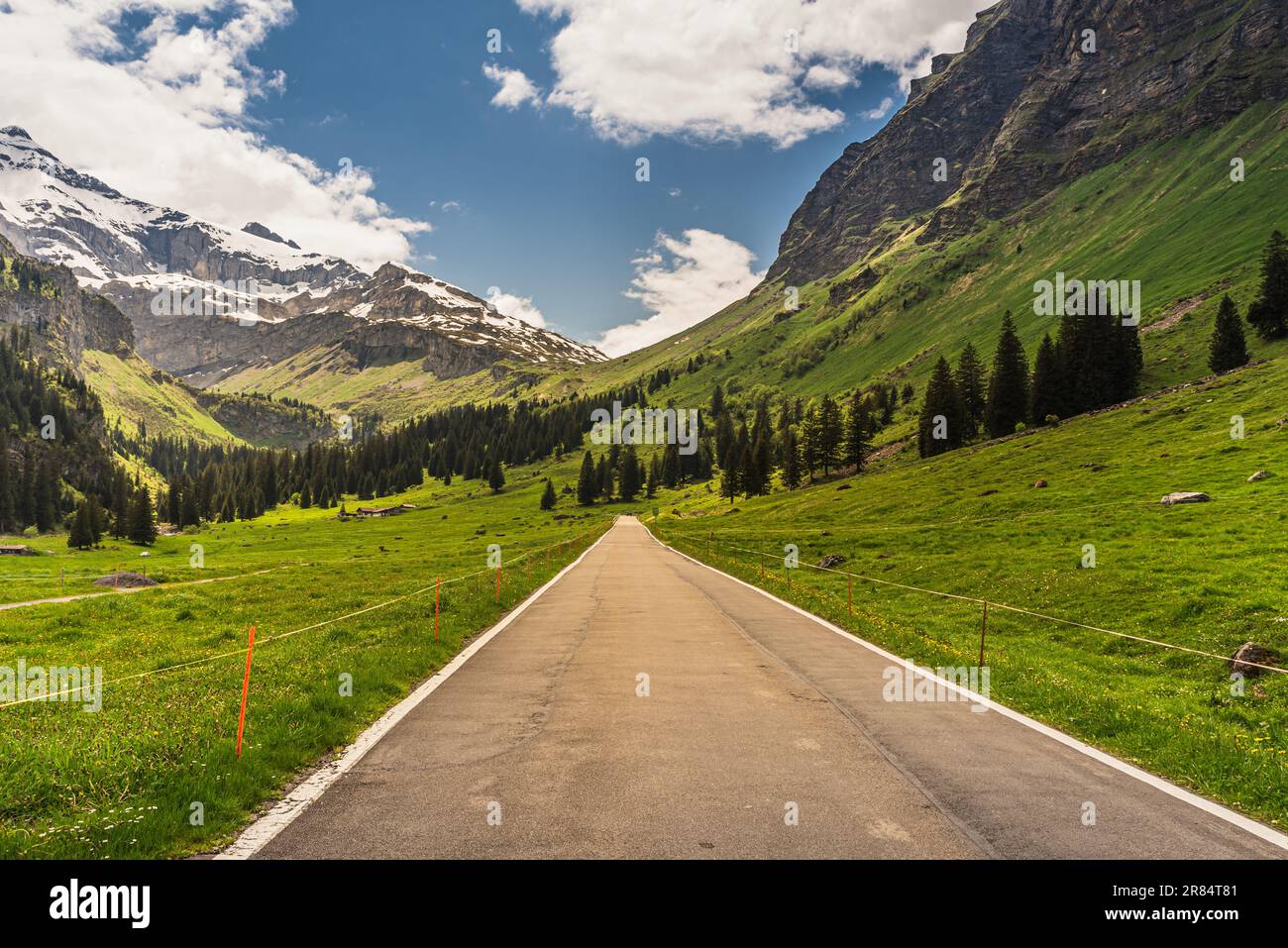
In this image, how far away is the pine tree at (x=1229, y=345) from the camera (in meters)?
72.2

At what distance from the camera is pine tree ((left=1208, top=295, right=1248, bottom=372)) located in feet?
237

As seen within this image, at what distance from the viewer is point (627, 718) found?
9.35 m

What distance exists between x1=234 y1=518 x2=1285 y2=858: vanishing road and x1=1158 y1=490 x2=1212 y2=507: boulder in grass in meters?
31.0

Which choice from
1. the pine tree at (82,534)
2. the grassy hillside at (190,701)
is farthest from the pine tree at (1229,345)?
the pine tree at (82,534)

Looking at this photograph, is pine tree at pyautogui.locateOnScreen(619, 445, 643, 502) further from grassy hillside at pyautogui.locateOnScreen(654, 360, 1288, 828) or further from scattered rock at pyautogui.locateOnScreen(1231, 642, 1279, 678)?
scattered rock at pyautogui.locateOnScreen(1231, 642, 1279, 678)

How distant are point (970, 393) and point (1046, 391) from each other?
11.7m

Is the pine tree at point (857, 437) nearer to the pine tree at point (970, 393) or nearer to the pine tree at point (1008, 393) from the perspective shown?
the pine tree at point (970, 393)

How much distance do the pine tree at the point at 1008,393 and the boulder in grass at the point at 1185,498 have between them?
52.5m

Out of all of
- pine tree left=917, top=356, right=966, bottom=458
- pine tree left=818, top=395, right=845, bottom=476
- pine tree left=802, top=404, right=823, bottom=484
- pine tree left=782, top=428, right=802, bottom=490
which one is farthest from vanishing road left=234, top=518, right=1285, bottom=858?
pine tree left=782, top=428, right=802, bottom=490

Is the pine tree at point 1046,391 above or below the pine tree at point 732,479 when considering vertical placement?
above

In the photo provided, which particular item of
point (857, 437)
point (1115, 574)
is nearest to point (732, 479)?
point (857, 437)
